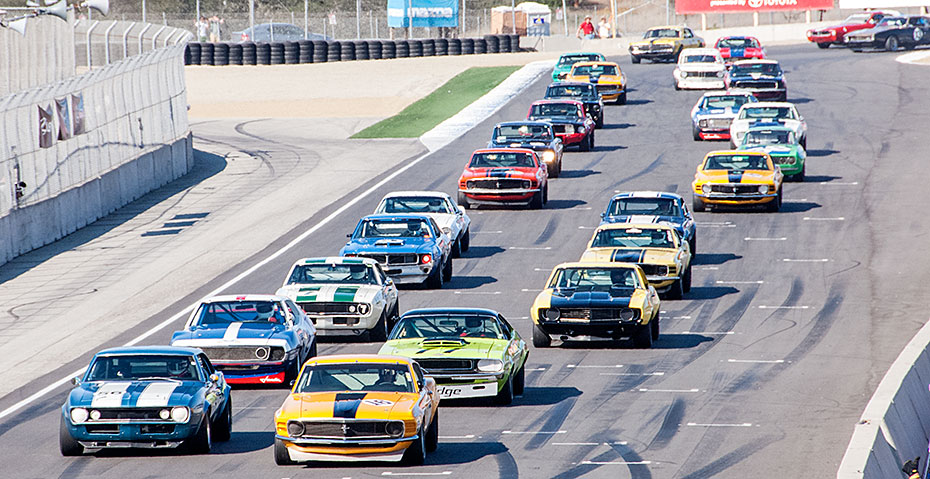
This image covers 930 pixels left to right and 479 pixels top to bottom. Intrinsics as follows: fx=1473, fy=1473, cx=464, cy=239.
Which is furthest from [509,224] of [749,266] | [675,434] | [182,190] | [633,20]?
[633,20]

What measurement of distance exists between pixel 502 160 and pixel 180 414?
21420 millimetres

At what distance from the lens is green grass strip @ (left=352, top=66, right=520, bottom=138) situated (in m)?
53.6

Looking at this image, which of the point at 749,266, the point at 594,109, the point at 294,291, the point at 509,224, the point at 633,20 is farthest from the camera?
the point at 633,20

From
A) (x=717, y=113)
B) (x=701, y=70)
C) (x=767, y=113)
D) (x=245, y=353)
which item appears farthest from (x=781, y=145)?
(x=245, y=353)

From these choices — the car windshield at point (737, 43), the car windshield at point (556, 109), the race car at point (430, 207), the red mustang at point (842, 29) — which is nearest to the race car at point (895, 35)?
the red mustang at point (842, 29)

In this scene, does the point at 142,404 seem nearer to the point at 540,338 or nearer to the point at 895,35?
the point at 540,338

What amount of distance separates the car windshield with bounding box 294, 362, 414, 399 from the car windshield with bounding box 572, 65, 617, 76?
40195 mm

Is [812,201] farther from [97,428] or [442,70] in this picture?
[442,70]

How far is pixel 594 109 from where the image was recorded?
49594 millimetres

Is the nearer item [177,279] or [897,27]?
[177,279]

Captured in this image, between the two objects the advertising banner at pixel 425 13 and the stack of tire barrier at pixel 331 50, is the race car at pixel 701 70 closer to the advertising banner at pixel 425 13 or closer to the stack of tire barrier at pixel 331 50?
the stack of tire barrier at pixel 331 50

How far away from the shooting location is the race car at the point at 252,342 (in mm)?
19281

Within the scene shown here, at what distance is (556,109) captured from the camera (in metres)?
45.7

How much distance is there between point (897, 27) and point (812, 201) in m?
36.6
